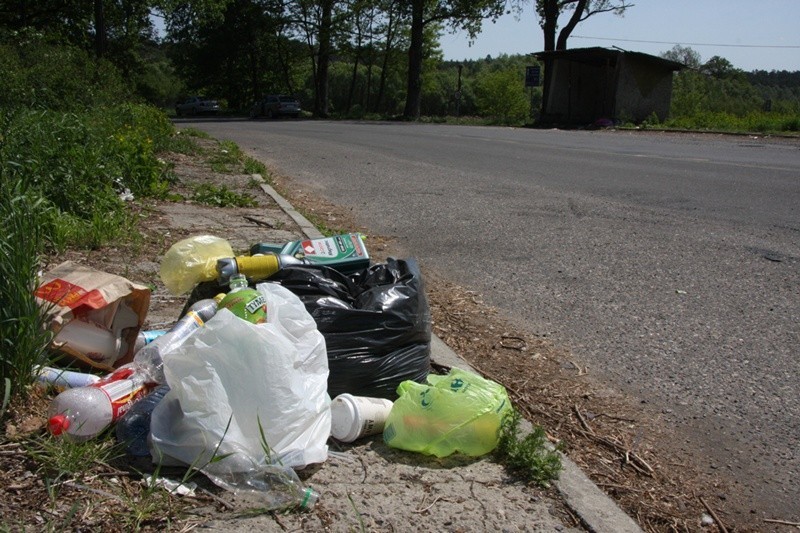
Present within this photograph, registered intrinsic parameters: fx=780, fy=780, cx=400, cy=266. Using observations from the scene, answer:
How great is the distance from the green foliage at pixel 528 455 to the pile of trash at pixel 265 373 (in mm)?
51

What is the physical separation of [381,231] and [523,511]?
5041 mm

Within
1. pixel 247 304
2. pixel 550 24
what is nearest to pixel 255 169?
pixel 247 304

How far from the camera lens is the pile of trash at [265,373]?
2.49 meters

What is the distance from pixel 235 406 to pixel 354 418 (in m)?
0.50

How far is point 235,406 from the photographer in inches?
99.0

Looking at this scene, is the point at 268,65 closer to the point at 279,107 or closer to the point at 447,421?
the point at 279,107

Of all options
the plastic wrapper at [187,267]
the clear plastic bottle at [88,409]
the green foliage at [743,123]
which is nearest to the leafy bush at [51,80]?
the plastic wrapper at [187,267]

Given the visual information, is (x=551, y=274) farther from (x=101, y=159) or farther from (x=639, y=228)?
(x=101, y=159)

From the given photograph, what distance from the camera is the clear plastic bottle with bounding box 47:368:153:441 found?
8.32 feet

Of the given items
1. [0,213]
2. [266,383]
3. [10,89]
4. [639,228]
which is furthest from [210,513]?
[10,89]

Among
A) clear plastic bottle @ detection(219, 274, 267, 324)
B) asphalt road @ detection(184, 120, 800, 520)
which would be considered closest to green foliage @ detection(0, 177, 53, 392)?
clear plastic bottle @ detection(219, 274, 267, 324)

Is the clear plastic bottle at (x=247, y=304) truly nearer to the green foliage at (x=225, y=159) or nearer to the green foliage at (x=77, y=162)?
the green foliage at (x=77, y=162)

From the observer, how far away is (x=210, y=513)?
2.26 m

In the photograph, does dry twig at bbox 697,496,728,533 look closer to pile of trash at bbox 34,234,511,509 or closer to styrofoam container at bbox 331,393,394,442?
pile of trash at bbox 34,234,511,509
